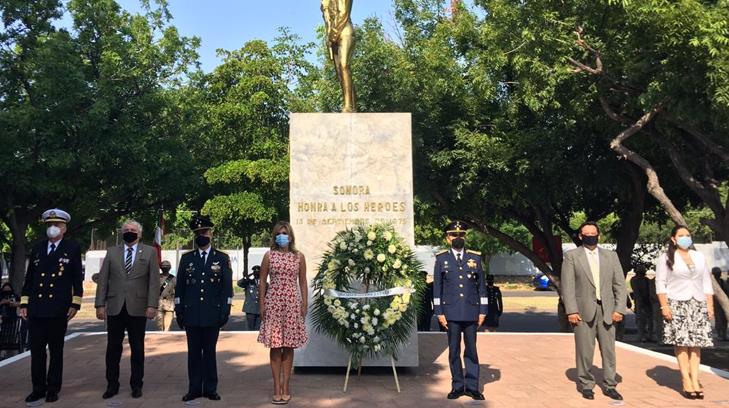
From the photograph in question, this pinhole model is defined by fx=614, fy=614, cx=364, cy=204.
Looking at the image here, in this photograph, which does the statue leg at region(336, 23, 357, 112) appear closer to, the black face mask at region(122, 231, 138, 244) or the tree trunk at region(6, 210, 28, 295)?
the black face mask at region(122, 231, 138, 244)

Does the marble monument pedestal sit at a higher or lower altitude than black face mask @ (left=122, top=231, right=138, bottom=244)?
higher

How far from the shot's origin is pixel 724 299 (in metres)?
11.3

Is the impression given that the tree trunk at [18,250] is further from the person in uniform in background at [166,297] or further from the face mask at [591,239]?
the face mask at [591,239]

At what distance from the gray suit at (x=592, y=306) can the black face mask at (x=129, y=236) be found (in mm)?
4638

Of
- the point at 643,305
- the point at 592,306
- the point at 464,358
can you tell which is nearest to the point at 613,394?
the point at 592,306

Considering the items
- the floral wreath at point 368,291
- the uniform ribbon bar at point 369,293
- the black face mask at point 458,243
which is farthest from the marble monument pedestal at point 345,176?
the black face mask at point 458,243

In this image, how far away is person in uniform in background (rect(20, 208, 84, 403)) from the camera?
6.32 meters

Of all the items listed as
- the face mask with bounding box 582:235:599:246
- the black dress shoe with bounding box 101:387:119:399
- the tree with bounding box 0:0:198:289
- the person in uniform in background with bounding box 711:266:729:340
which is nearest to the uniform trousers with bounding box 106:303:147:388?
the black dress shoe with bounding box 101:387:119:399

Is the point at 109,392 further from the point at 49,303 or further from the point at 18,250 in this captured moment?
the point at 18,250

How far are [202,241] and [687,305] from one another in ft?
17.4

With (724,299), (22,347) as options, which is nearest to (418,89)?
(724,299)

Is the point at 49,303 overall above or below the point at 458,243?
below

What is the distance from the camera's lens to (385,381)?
24.5 feet

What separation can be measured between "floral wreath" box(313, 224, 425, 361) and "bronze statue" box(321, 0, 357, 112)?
2.60 metres
